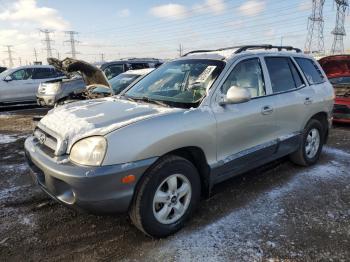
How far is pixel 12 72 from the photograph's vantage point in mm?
13258

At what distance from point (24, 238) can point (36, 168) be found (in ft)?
2.18

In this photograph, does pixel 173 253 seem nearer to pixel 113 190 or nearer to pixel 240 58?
pixel 113 190

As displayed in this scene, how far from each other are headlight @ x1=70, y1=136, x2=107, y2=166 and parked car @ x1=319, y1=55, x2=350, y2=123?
690 centimetres

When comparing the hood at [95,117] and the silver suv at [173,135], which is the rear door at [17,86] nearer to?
the silver suv at [173,135]

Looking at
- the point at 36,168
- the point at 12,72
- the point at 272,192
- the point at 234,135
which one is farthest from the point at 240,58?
the point at 12,72

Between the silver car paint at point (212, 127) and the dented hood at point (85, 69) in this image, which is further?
the dented hood at point (85, 69)

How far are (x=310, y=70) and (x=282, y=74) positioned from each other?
88 centimetres

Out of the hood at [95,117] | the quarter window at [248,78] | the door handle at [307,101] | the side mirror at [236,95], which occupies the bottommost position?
the door handle at [307,101]

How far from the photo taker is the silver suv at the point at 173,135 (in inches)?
117

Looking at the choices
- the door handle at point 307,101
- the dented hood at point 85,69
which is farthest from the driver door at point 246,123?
the dented hood at point 85,69

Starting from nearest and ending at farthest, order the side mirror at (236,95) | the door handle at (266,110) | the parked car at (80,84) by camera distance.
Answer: the side mirror at (236,95)
the door handle at (266,110)
the parked car at (80,84)

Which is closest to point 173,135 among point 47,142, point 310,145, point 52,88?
point 47,142

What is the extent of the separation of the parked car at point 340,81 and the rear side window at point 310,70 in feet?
9.79

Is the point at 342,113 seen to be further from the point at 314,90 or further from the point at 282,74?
the point at 282,74
